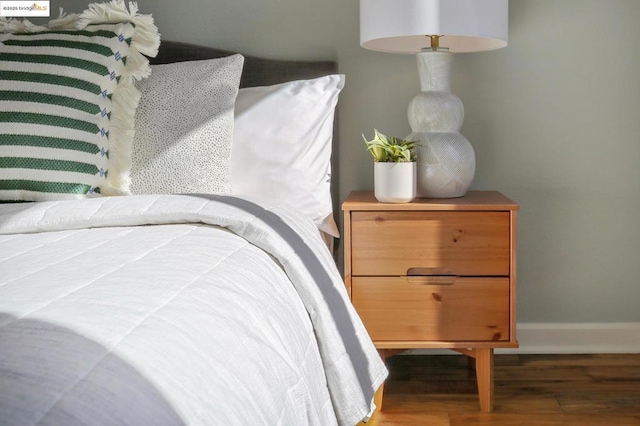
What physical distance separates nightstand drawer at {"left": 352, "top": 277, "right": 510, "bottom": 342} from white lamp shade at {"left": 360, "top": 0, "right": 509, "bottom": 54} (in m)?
0.63

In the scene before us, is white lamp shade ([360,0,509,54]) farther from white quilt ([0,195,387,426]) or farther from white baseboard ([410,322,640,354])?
white baseboard ([410,322,640,354])

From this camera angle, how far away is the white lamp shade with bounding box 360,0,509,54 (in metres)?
2.12

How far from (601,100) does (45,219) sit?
1.72 metres

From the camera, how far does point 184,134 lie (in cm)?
213

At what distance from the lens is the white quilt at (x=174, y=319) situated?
82 centimetres

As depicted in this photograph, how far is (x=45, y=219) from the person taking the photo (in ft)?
5.05

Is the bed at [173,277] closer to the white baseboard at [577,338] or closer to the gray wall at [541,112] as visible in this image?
the gray wall at [541,112]

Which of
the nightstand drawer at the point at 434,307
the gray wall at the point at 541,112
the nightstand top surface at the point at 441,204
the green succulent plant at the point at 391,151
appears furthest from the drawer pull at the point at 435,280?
the gray wall at the point at 541,112

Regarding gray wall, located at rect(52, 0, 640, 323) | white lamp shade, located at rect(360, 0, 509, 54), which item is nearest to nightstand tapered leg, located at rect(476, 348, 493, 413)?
gray wall, located at rect(52, 0, 640, 323)

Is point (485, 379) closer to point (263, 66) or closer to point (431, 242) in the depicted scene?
point (431, 242)

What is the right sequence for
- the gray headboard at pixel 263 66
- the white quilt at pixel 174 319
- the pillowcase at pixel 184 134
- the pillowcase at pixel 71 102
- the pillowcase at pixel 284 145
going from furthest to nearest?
the gray headboard at pixel 263 66 → the pillowcase at pixel 284 145 → the pillowcase at pixel 184 134 → the pillowcase at pixel 71 102 → the white quilt at pixel 174 319

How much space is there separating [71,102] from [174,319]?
1.09 meters

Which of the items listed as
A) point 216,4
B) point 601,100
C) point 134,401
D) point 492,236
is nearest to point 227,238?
point 134,401

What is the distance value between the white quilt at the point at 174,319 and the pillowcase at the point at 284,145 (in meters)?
0.32
